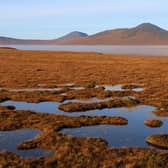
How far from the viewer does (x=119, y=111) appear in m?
27.5

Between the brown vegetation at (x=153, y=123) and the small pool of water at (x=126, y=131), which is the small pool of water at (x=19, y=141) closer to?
the small pool of water at (x=126, y=131)

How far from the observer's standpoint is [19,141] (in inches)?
759

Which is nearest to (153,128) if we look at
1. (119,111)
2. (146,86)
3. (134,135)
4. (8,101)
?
(134,135)

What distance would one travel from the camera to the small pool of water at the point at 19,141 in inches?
677

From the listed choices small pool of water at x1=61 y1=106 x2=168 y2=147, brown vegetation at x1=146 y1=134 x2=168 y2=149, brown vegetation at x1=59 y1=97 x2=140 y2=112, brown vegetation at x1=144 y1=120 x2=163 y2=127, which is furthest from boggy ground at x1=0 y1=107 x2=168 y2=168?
brown vegetation at x1=144 y1=120 x2=163 y2=127

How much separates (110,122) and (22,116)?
7.11 m

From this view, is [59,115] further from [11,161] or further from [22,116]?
[11,161]

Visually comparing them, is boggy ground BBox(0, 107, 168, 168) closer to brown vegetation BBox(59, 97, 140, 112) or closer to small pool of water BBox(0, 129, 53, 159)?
small pool of water BBox(0, 129, 53, 159)

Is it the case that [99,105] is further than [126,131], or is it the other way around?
[99,105]

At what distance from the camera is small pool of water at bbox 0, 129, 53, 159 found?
1720cm

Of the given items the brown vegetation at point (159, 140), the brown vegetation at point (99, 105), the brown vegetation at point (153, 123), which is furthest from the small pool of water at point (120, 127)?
the brown vegetation at point (99, 105)

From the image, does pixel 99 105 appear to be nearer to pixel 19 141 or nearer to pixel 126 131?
pixel 126 131

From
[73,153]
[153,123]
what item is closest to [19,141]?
[73,153]

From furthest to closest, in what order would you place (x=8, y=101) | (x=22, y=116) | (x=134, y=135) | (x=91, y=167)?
(x=8, y=101) → (x=22, y=116) → (x=134, y=135) → (x=91, y=167)
